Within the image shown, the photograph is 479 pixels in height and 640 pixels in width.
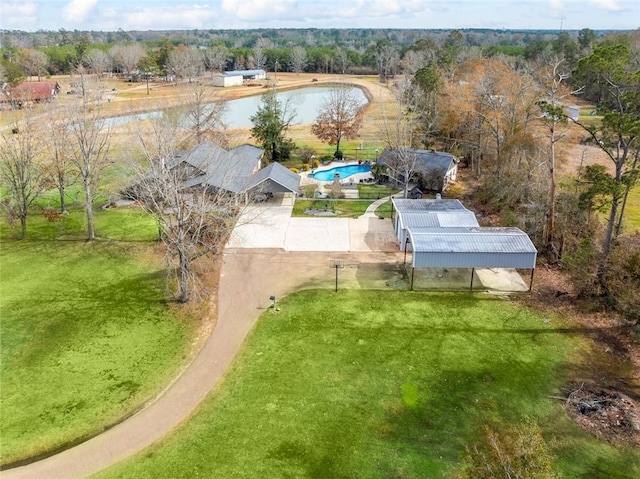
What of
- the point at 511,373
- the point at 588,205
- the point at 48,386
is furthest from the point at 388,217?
the point at 48,386

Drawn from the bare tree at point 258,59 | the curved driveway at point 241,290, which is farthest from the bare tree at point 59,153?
the bare tree at point 258,59

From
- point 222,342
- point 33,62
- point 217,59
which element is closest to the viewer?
point 222,342

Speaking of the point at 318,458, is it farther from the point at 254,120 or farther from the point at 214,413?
the point at 254,120

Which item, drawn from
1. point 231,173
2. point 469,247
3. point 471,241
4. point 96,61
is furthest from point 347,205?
point 96,61

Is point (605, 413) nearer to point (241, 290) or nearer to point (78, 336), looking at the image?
point (241, 290)

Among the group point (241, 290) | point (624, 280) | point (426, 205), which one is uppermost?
point (426, 205)

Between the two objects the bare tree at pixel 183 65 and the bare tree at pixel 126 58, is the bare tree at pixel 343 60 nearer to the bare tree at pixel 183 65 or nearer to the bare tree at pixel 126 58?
the bare tree at pixel 183 65

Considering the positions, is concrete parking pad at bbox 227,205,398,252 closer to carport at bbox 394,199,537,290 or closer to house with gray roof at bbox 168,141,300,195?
house with gray roof at bbox 168,141,300,195
